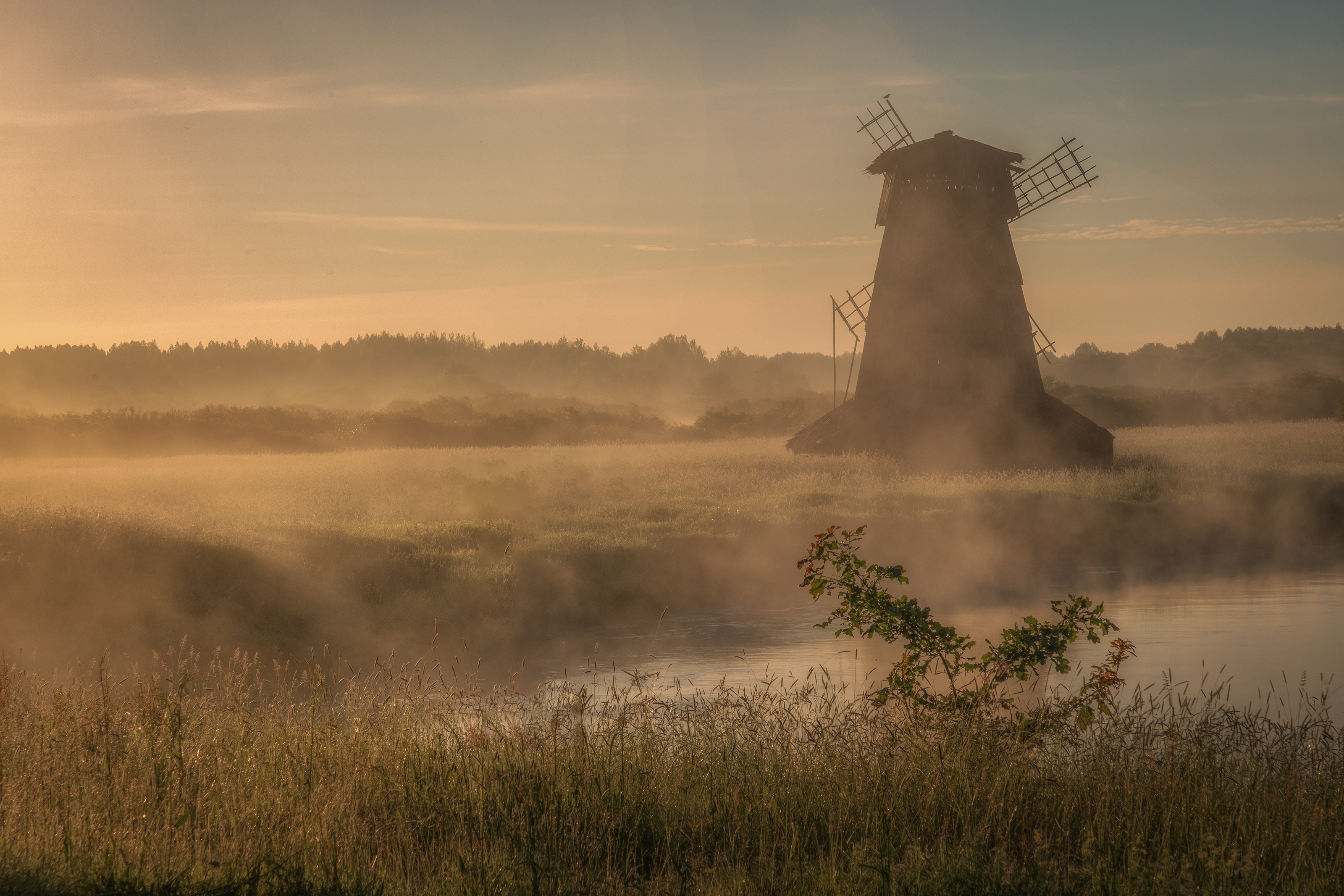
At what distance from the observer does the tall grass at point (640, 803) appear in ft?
15.5

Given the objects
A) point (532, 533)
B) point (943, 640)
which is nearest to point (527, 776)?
point (943, 640)

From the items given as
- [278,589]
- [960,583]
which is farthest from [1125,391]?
[278,589]

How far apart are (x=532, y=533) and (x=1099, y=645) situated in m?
11.3

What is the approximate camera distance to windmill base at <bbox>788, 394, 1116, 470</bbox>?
31.6 metres

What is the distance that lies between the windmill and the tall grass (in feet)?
81.6

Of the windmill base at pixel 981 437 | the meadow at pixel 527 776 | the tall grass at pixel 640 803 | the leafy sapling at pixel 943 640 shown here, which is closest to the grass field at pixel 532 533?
the meadow at pixel 527 776

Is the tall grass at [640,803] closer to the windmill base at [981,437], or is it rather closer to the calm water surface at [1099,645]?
the calm water surface at [1099,645]

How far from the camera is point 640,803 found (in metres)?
5.73

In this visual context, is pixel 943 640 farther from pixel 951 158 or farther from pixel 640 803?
pixel 951 158

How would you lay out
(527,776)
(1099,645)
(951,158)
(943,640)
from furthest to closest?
(951,158) → (1099,645) → (943,640) → (527,776)

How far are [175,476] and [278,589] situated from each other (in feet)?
49.9

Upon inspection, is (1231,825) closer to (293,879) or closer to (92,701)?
(293,879)

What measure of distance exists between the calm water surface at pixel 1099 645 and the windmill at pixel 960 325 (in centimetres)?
1134

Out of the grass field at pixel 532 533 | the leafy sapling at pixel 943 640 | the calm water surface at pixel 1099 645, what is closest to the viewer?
the leafy sapling at pixel 943 640
